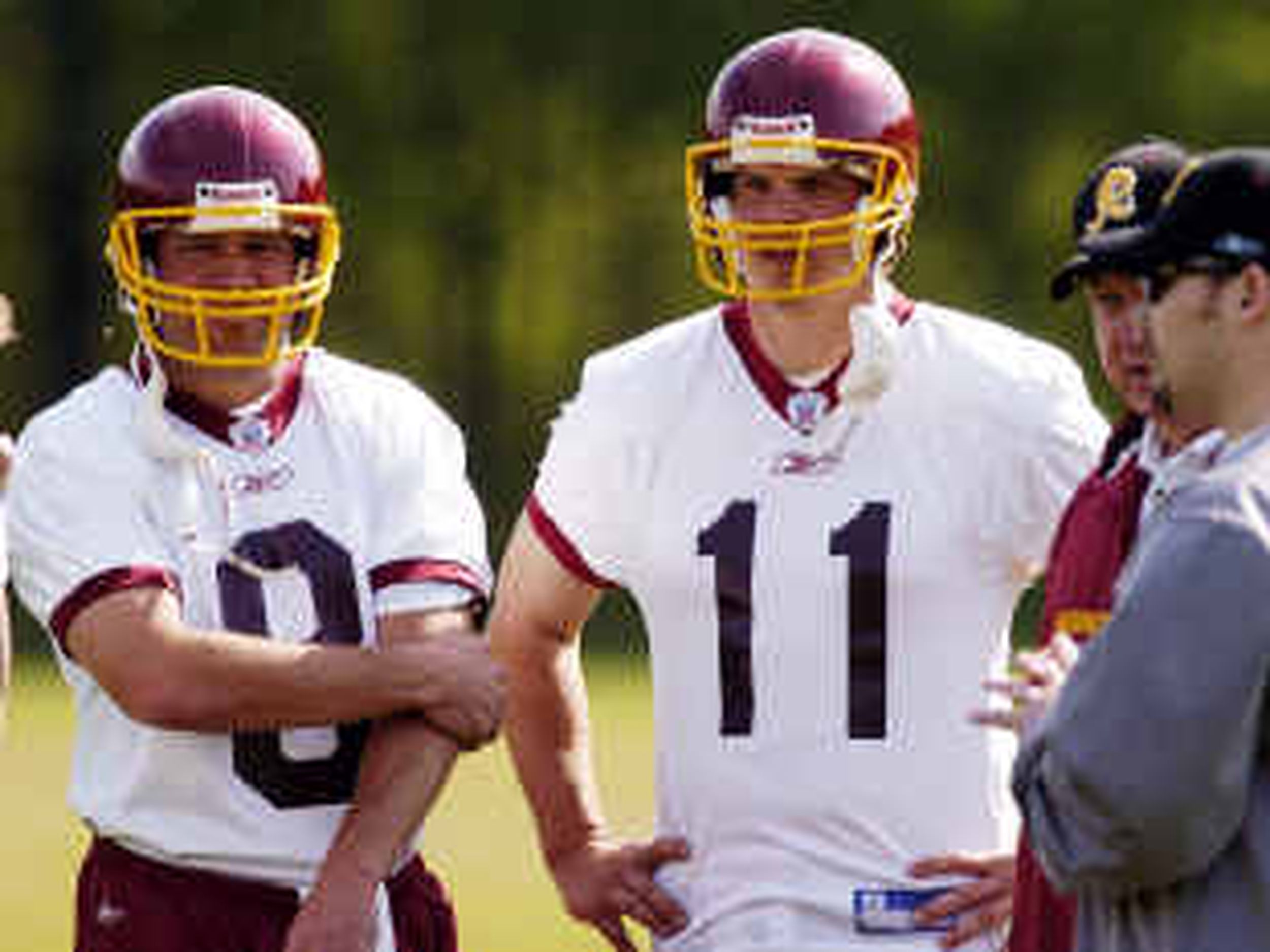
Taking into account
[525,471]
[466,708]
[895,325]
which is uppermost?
[895,325]

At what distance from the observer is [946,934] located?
458 cm

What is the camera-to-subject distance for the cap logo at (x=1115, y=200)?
4.29 meters

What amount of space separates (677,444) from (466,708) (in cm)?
53

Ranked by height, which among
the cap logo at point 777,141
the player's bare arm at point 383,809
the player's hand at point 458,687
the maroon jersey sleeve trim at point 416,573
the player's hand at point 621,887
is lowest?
the player's hand at point 621,887

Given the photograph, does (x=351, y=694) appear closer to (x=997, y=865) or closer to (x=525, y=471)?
(x=997, y=865)

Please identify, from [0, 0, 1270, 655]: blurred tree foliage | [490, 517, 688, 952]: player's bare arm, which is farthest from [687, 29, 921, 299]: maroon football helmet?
[0, 0, 1270, 655]: blurred tree foliage

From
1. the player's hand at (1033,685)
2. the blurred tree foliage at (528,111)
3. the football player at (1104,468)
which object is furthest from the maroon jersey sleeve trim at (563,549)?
the blurred tree foliage at (528,111)

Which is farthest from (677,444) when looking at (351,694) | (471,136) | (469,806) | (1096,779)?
(471,136)

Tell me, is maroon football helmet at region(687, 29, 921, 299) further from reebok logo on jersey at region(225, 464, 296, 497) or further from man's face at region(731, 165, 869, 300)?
reebok logo on jersey at region(225, 464, 296, 497)

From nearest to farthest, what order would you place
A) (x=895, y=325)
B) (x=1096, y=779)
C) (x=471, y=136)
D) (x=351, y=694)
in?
(x=1096, y=779) < (x=351, y=694) < (x=895, y=325) < (x=471, y=136)

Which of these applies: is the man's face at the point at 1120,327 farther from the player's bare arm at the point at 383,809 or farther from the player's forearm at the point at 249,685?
the player's forearm at the point at 249,685

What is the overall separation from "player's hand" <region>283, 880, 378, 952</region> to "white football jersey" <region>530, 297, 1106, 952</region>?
553 mm

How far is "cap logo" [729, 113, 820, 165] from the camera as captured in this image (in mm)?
4672

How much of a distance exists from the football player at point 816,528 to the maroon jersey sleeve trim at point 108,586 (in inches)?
26.1
